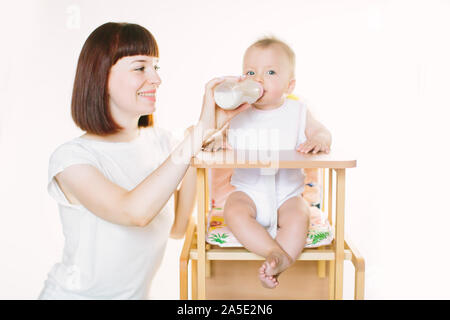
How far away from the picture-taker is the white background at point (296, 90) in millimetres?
1634

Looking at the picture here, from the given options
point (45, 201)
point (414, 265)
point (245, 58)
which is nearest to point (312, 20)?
point (245, 58)

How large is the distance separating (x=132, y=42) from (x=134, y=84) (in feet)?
0.32

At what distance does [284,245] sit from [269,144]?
Result: 0.91 feet

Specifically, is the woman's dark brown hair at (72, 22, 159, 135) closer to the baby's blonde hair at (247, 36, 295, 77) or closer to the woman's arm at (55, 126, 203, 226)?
the woman's arm at (55, 126, 203, 226)

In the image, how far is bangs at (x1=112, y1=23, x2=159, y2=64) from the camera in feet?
3.59

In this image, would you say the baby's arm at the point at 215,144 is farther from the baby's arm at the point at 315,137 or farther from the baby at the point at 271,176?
the baby's arm at the point at 315,137

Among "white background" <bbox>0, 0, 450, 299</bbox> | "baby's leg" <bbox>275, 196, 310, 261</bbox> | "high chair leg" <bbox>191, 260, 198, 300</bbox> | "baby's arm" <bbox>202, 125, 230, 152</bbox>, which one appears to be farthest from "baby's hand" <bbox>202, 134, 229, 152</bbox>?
"white background" <bbox>0, 0, 450, 299</bbox>

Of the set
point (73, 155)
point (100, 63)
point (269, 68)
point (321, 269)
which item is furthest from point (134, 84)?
point (321, 269)

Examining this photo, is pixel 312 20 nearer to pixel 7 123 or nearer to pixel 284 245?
pixel 284 245

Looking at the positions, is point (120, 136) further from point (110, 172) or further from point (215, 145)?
point (215, 145)

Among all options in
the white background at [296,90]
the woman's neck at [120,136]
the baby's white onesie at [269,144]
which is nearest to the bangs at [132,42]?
the woman's neck at [120,136]

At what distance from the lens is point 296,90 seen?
61.4 inches

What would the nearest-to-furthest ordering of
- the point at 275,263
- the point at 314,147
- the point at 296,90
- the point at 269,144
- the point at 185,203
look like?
the point at 275,263, the point at 314,147, the point at 269,144, the point at 185,203, the point at 296,90

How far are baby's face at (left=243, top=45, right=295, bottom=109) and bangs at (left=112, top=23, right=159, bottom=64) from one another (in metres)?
0.25
